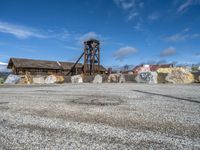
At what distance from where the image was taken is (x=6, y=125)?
427 centimetres

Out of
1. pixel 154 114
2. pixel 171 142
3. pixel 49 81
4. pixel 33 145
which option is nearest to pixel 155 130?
pixel 171 142

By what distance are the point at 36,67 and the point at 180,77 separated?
99.5 feet

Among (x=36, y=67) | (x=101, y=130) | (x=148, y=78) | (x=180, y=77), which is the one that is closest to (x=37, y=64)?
(x=36, y=67)

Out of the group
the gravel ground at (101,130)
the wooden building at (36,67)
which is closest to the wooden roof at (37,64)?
the wooden building at (36,67)

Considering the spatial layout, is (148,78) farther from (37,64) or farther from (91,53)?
(37,64)

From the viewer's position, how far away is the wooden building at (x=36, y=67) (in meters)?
39.7

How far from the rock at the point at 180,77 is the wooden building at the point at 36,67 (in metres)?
24.9

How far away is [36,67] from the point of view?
136 feet

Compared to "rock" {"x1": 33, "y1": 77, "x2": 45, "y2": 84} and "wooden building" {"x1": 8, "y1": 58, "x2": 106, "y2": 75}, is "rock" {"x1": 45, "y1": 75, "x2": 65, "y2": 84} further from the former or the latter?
"wooden building" {"x1": 8, "y1": 58, "x2": 106, "y2": 75}

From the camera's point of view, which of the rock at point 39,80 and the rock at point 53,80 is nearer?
the rock at point 53,80

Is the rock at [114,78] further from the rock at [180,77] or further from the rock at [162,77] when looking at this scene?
the rock at [180,77]

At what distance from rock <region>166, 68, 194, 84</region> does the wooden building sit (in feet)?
81.7

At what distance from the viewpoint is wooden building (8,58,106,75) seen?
39.7 metres

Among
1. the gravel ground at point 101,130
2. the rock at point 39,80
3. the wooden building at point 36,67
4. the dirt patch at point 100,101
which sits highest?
the wooden building at point 36,67
